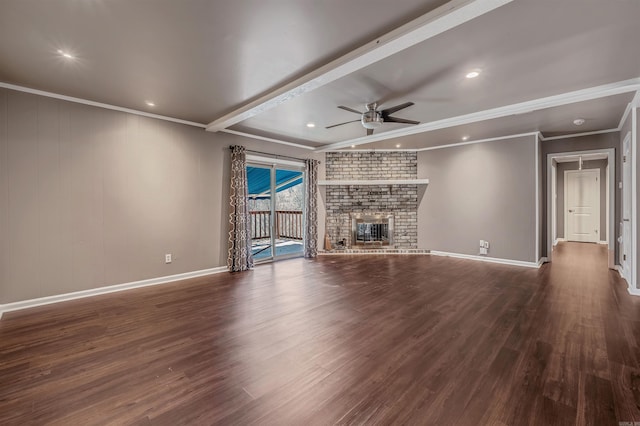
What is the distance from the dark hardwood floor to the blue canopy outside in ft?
9.07

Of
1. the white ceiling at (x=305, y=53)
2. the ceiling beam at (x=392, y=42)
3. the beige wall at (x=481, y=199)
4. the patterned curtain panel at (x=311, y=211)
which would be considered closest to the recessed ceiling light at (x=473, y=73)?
the white ceiling at (x=305, y=53)

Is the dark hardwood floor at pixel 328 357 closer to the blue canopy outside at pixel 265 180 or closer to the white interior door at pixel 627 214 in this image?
the white interior door at pixel 627 214

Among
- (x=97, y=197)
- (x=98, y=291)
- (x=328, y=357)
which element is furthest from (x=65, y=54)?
(x=328, y=357)

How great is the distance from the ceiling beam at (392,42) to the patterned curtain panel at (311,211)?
316 cm

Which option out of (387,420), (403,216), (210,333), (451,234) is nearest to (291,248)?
(403,216)

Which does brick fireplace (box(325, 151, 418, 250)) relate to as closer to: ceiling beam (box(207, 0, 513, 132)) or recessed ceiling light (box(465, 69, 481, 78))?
ceiling beam (box(207, 0, 513, 132))

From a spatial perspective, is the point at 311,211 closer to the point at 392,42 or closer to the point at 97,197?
the point at 97,197

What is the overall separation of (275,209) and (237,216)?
1046mm

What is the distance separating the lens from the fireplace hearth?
710cm

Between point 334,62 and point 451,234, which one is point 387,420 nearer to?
point 334,62

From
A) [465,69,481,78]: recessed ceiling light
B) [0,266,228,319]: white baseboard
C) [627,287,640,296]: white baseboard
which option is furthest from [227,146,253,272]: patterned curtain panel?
[627,287,640,296]: white baseboard

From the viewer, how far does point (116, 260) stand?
3.99m

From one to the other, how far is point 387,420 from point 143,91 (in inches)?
165

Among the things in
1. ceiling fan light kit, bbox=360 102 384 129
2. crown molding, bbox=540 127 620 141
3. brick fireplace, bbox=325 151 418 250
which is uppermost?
crown molding, bbox=540 127 620 141
